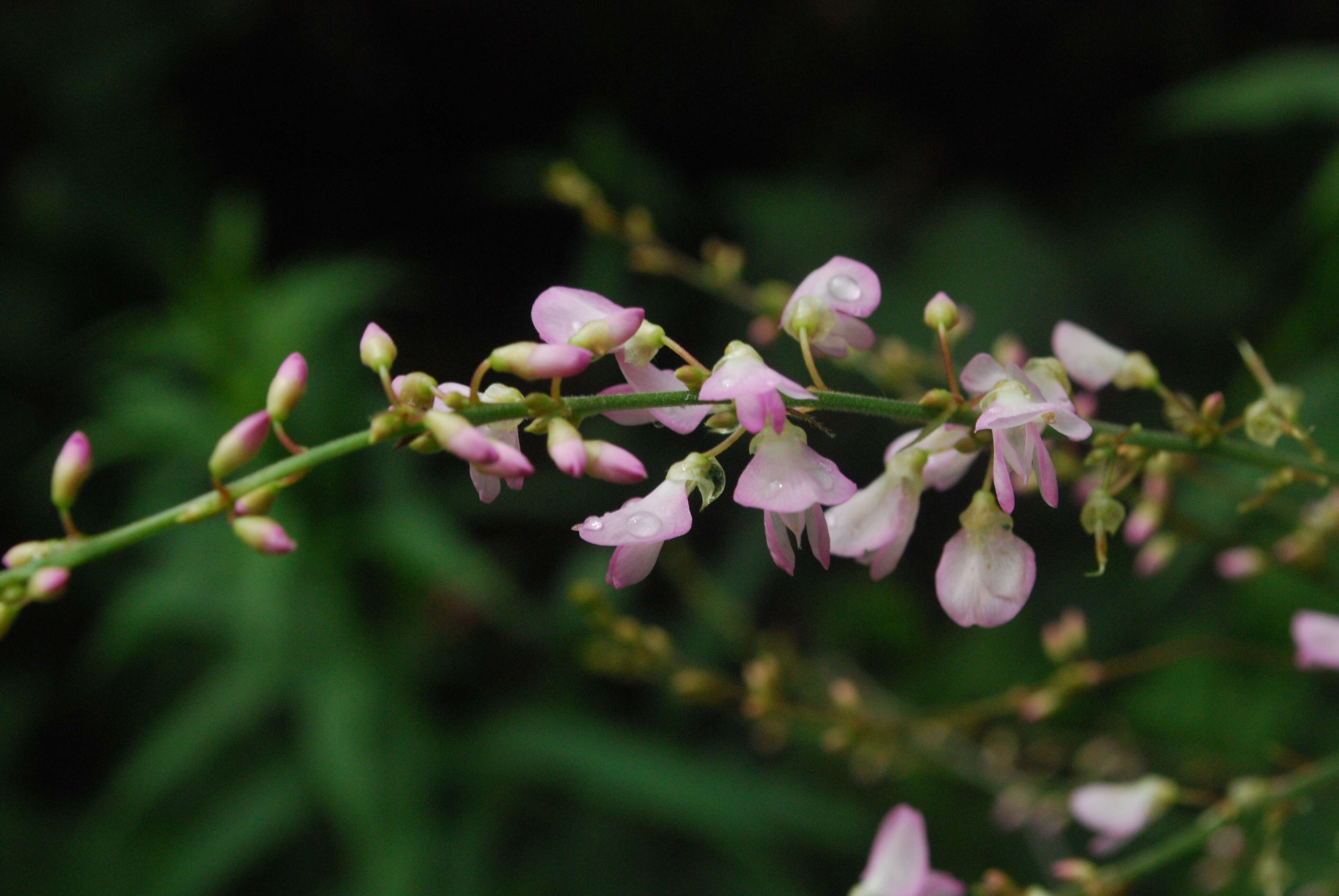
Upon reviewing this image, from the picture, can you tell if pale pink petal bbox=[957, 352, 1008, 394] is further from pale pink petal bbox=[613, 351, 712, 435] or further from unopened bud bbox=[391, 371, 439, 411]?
unopened bud bbox=[391, 371, 439, 411]

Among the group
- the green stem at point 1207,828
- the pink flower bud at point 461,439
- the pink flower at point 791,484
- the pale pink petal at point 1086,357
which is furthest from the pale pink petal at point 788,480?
the green stem at point 1207,828

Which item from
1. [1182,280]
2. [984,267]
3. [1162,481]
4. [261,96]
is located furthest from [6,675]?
[1182,280]

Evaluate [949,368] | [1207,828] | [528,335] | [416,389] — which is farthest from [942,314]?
[528,335]

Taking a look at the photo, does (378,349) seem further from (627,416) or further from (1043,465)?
(1043,465)

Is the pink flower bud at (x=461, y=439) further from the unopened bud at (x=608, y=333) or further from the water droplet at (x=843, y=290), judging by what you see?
the water droplet at (x=843, y=290)

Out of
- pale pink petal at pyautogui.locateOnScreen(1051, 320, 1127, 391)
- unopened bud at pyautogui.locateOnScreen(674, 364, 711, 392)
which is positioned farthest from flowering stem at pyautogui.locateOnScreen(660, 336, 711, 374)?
pale pink petal at pyautogui.locateOnScreen(1051, 320, 1127, 391)

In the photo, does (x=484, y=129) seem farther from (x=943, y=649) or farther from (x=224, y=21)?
(x=943, y=649)
